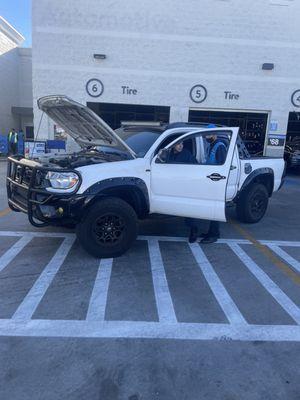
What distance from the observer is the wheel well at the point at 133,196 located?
5289 millimetres

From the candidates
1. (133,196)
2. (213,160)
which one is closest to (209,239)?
(213,160)

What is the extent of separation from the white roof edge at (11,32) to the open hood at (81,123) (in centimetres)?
2489

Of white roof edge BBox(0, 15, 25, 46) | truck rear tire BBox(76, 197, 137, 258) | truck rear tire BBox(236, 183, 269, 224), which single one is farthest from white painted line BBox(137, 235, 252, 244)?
white roof edge BBox(0, 15, 25, 46)

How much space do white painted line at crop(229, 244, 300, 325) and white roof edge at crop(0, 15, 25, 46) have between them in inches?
1093

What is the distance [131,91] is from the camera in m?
17.8

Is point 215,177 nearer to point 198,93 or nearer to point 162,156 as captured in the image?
point 162,156

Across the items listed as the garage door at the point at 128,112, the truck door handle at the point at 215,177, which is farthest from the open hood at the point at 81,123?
the garage door at the point at 128,112

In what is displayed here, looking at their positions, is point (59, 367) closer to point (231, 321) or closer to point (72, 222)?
point (231, 321)

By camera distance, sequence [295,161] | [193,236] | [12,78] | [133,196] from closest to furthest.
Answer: [133,196]
[193,236]
[295,161]
[12,78]

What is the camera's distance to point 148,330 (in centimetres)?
351

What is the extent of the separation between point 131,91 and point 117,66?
1.33 m

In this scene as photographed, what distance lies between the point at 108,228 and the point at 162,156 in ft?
4.38

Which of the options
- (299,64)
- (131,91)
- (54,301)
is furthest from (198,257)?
(299,64)

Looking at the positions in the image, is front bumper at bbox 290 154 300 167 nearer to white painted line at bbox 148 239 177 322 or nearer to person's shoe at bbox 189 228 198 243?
person's shoe at bbox 189 228 198 243
